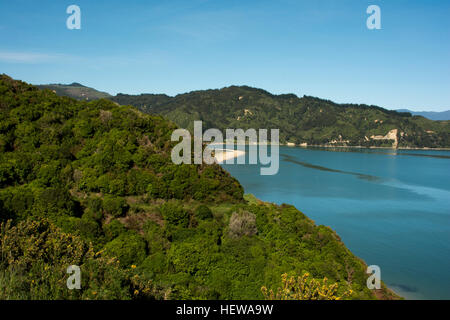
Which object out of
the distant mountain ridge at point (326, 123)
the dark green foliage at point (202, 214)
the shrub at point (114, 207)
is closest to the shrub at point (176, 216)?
the dark green foliage at point (202, 214)

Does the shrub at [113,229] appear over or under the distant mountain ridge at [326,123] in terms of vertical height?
under

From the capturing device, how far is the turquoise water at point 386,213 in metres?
18.9

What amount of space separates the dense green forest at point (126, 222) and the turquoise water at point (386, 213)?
7.08 meters

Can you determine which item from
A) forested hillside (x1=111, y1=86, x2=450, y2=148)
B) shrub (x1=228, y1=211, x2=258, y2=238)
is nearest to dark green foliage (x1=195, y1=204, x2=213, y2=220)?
shrub (x1=228, y1=211, x2=258, y2=238)

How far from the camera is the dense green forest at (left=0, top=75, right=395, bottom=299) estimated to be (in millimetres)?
6746

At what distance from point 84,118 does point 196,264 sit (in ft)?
53.7

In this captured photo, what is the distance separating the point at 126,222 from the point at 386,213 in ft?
90.8

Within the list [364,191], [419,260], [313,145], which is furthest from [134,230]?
[313,145]

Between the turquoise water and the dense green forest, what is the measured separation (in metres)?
7.08

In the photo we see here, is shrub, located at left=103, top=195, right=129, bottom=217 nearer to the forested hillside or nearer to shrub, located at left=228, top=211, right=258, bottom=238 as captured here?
shrub, located at left=228, top=211, right=258, bottom=238

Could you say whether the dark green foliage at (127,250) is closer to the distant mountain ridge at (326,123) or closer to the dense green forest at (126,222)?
the dense green forest at (126,222)

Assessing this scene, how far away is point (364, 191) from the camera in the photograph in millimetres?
42844

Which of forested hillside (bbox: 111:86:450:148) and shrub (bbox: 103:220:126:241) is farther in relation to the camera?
forested hillside (bbox: 111:86:450:148)
